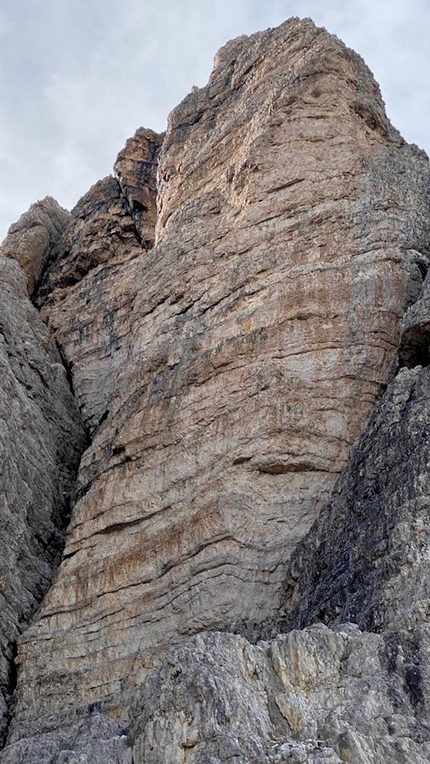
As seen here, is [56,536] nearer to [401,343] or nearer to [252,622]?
[252,622]

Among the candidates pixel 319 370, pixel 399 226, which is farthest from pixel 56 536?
pixel 399 226

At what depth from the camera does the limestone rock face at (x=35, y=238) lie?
4088 cm

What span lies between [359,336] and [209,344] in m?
4.08

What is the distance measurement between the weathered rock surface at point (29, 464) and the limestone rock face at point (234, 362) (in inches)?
28.3

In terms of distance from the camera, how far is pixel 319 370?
24328 millimetres

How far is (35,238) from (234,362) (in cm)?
1910

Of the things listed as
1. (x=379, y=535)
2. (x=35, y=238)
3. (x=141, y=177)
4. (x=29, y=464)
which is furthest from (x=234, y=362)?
(x=35, y=238)

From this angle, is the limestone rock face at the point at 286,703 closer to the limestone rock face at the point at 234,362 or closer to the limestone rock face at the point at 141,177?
the limestone rock face at the point at 234,362

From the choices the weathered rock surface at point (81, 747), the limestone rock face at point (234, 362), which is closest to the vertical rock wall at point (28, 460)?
the limestone rock face at point (234, 362)

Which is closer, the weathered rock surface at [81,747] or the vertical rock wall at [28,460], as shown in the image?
the weathered rock surface at [81,747]

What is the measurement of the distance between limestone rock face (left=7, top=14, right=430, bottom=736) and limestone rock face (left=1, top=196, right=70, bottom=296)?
5460mm

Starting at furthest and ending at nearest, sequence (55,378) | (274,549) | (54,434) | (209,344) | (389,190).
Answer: (55,378)
(54,434)
(389,190)
(209,344)
(274,549)

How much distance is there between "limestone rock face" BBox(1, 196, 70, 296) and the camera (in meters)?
40.9

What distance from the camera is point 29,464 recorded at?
27969 mm
